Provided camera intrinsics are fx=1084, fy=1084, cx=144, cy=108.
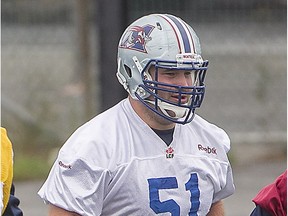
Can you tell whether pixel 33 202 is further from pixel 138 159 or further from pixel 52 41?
pixel 138 159

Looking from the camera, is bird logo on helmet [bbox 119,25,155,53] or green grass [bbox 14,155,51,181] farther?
green grass [bbox 14,155,51,181]

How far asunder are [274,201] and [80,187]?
2.78 ft

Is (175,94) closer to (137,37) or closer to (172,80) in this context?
(172,80)

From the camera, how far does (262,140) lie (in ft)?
31.9

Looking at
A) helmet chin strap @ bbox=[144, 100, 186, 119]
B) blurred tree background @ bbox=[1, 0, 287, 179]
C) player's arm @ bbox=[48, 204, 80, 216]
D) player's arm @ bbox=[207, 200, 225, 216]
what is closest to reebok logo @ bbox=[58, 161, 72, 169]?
player's arm @ bbox=[48, 204, 80, 216]

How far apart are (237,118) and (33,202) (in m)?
2.30

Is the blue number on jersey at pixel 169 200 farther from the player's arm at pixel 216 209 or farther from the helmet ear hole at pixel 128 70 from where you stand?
the helmet ear hole at pixel 128 70

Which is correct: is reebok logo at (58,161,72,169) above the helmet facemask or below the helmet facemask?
below

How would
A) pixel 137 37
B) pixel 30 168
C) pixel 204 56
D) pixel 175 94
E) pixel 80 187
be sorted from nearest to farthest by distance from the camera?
pixel 80 187 < pixel 175 94 < pixel 137 37 < pixel 30 168 < pixel 204 56

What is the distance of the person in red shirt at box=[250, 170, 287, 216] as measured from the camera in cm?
445

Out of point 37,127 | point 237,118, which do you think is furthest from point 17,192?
point 237,118

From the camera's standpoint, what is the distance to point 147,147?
431 cm

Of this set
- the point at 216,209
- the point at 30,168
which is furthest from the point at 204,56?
the point at 216,209

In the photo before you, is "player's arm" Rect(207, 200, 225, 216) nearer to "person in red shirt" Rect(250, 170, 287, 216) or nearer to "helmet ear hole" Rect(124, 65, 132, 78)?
"person in red shirt" Rect(250, 170, 287, 216)
